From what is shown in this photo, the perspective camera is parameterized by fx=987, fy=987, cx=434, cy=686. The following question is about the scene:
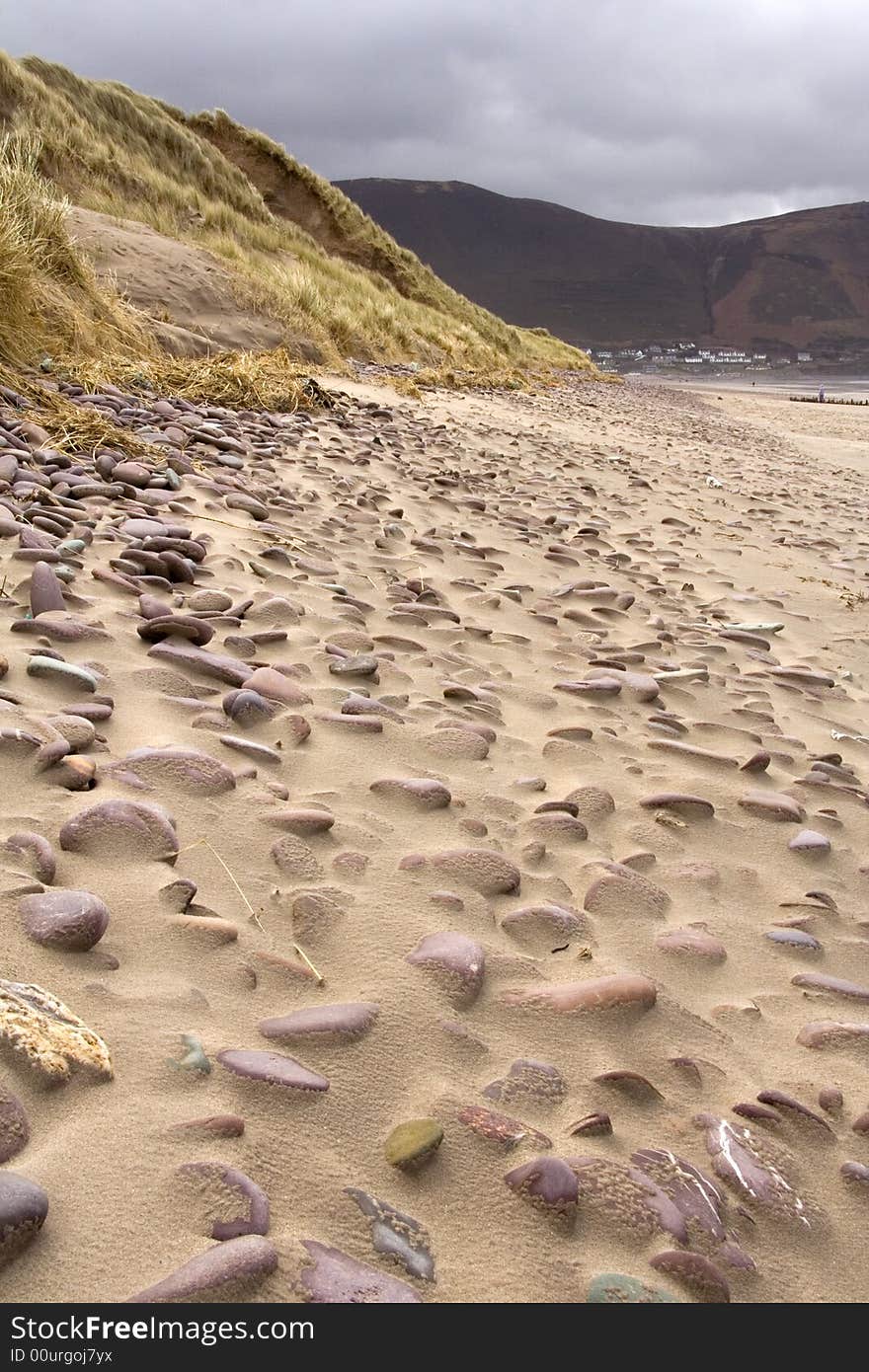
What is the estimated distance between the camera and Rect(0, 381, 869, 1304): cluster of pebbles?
1013 millimetres

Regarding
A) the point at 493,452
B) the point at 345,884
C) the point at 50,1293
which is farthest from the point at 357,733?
the point at 493,452

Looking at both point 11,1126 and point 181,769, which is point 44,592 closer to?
point 181,769

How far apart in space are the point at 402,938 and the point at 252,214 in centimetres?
1610

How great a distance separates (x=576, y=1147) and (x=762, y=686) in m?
2.25

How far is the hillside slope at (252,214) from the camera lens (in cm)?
1098

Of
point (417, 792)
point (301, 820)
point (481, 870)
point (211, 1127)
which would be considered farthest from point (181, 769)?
point (211, 1127)

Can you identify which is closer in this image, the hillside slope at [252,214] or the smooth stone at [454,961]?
the smooth stone at [454,961]

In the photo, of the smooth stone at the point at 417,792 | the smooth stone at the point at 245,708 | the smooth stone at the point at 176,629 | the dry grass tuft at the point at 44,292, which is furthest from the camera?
the dry grass tuft at the point at 44,292

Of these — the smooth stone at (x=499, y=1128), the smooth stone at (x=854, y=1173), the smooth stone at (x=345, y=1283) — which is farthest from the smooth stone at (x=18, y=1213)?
the smooth stone at (x=854, y=1173)

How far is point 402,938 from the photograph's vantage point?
1489 millimetres

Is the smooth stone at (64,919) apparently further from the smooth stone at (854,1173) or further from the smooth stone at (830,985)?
the smooth stone at (830,985)

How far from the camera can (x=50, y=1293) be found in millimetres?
851

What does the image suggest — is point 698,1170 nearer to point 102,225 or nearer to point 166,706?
A: point 166,706

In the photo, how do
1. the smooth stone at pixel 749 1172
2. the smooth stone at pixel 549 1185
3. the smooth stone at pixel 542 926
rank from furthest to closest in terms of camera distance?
the smooth stone at pixel 542 926 → the smooth stone at pixel 749 1172 → the smooth stone at pixel 549 1185
